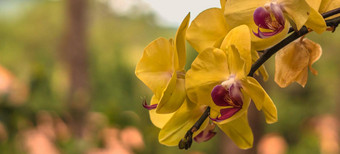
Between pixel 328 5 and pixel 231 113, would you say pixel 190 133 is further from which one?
pixel 328 5

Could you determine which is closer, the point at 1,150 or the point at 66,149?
the point at 1,150

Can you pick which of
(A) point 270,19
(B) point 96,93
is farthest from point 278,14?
(B) point 96,93

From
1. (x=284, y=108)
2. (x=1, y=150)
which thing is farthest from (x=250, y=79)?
(x=284, y=108)

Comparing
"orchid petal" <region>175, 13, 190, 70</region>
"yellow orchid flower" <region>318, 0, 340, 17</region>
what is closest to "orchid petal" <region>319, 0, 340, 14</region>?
"yellow orchid flower" <region>318, 0, 340, 17</region>

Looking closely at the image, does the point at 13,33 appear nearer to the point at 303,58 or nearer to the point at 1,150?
the point at 1,150

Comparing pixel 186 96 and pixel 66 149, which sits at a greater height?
pixel 186 96

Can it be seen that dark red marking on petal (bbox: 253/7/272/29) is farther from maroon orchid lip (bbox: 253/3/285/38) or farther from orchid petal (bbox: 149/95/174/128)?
orchid petal (bbox: 149/95/174/128)
